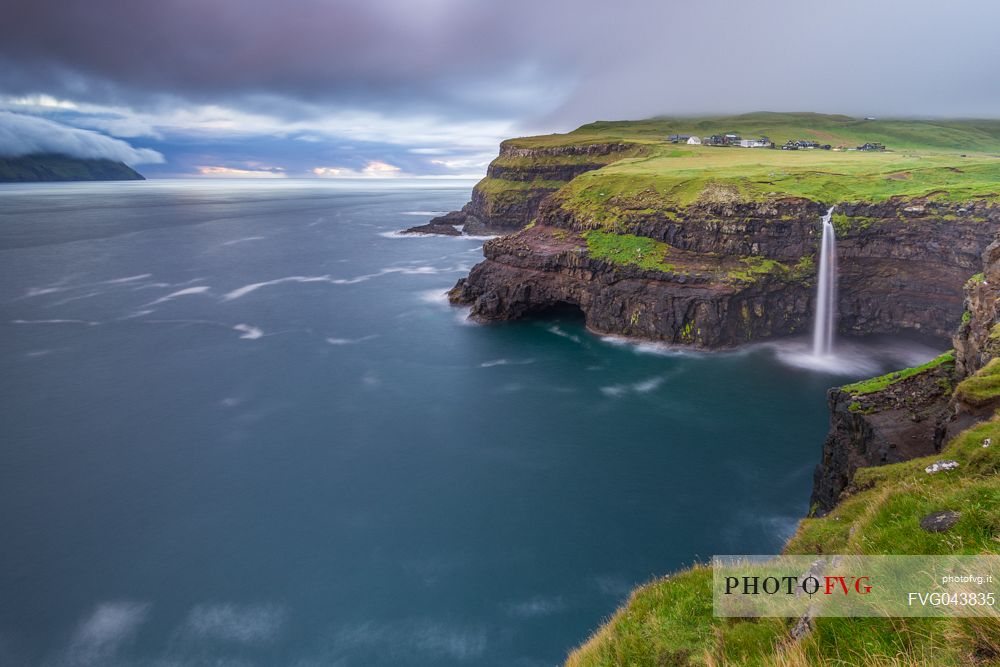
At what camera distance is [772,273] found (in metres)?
68.6

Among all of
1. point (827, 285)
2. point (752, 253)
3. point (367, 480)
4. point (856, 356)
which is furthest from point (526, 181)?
point (367, 480)

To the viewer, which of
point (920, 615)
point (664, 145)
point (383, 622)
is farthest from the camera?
point (664, 145)

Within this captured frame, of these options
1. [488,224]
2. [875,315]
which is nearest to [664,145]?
[488,224]

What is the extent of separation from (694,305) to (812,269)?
1744 centimetres

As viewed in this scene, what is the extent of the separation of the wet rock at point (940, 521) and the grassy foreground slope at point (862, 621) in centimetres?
15

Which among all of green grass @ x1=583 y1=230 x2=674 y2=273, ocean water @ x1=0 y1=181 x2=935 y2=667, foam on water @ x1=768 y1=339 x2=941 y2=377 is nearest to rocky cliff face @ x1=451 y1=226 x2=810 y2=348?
green grass @ x1=583 y1=230 x2=674 y2=273

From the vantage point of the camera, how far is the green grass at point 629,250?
7306 centimetres

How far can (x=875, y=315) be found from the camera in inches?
2741

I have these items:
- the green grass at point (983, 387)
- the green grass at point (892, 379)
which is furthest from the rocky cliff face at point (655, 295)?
the green grass at point (983, 387)

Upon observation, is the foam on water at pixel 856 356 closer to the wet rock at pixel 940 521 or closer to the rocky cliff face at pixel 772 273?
the rocky cliff face at pixel 772 273

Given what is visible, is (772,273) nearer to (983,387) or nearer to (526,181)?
(983,387)

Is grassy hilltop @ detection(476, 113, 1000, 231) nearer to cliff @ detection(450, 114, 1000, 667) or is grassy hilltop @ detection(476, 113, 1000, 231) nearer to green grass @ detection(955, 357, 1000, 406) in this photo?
cliff @ detection(450, 114, 1000, 667)

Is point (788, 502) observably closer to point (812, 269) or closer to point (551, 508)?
point (551, 508)

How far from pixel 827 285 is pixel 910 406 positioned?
158ft
